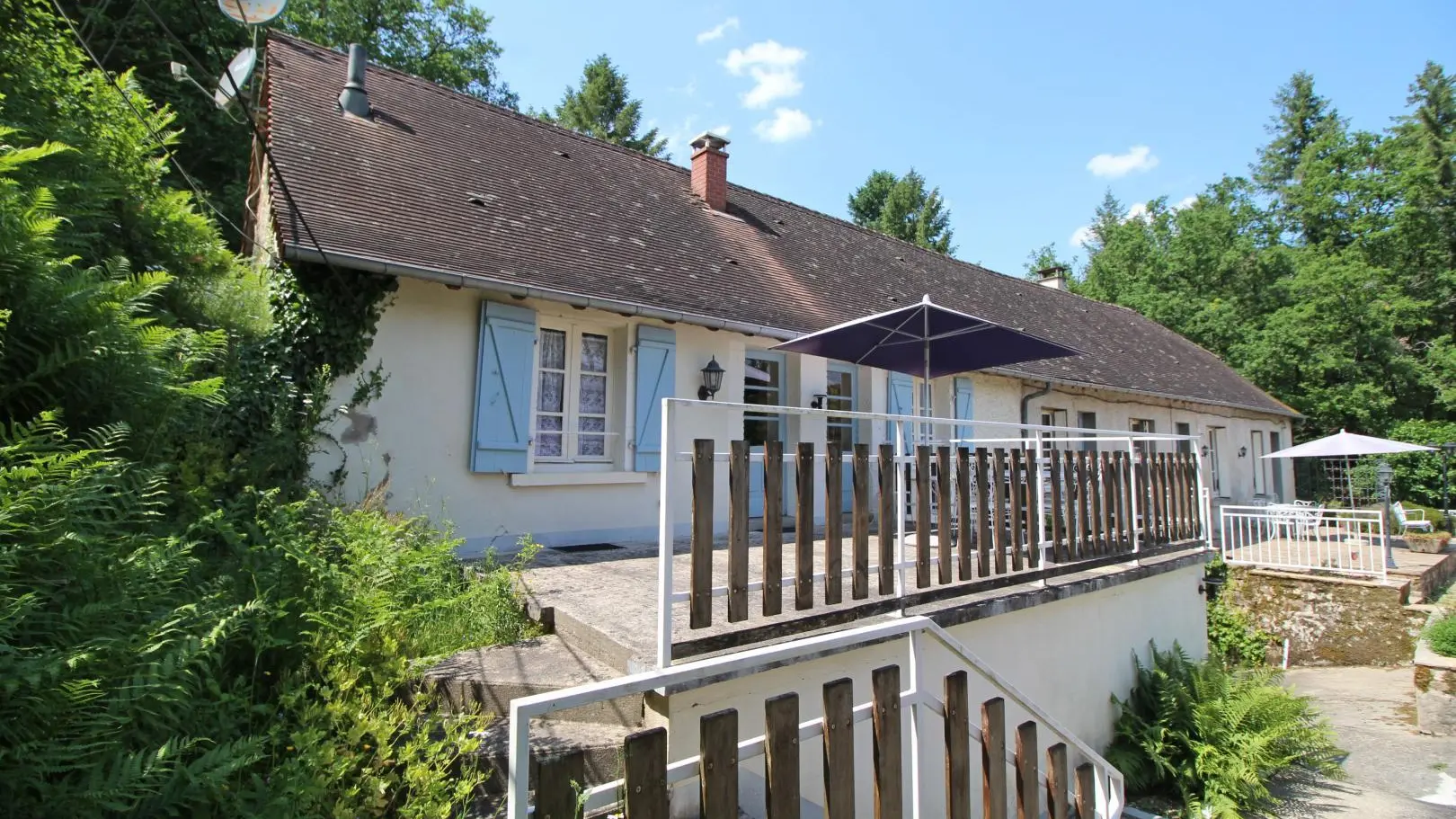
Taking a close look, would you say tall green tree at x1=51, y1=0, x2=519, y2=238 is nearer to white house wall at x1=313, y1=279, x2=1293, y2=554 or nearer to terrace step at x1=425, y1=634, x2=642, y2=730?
white house wall at x1=313, y1=279, x2=1293, y2=554

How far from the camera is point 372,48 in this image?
61.0 feet

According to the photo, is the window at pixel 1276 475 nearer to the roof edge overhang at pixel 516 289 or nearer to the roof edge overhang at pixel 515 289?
the roof edge overhang at pixel 516 289

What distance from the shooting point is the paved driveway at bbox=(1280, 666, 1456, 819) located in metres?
5.15

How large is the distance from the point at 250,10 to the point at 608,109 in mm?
25619

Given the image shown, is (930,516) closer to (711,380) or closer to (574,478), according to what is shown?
(574,478)

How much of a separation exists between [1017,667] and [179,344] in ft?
16.9

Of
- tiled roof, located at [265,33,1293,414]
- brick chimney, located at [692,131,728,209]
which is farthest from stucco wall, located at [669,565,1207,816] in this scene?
brick chimney, located at [692,131,728,209]

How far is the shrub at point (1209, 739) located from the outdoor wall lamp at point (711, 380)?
4.83 metres

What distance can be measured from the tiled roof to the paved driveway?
5.79 m

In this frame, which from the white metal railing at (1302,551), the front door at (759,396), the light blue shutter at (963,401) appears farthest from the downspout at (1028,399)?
the front door at (759,396)

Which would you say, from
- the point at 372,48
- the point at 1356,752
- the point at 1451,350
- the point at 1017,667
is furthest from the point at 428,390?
the point at 1451,350

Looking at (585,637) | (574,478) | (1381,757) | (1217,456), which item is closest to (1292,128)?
(1217,456)

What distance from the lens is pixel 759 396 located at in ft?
28.8

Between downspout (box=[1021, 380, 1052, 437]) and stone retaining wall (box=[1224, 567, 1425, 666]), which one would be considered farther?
downspout (box=[1021, 380, 1052, 437])
